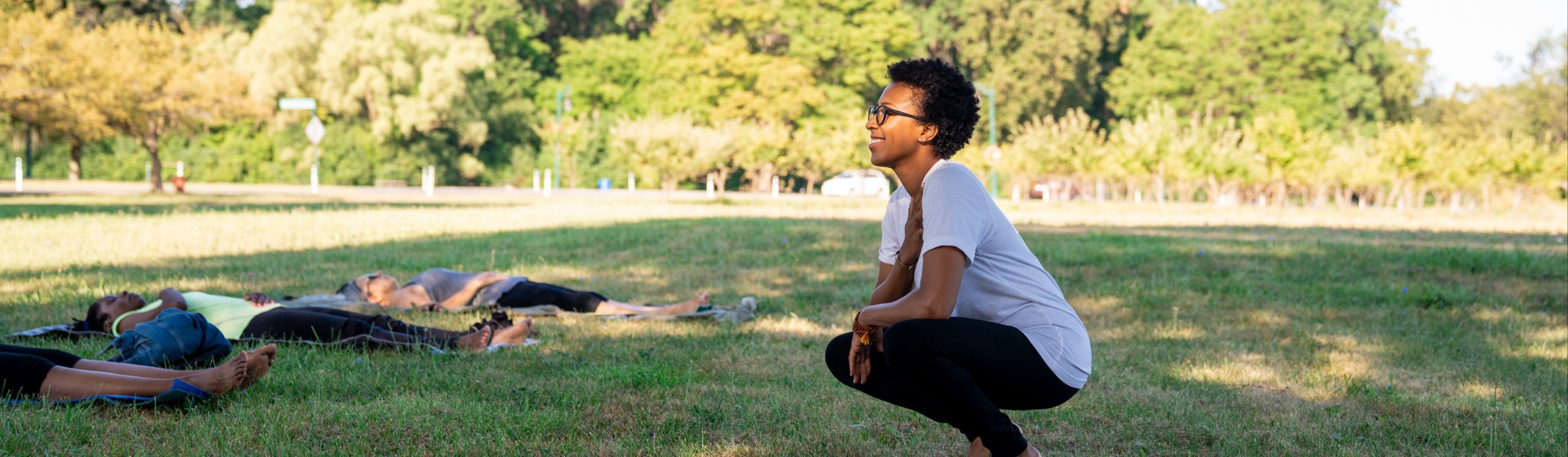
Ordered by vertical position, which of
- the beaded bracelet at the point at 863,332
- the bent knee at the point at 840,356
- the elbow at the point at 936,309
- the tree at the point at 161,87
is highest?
the tree at the point at 161,87

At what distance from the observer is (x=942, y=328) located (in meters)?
2.87

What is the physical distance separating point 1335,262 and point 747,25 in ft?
127

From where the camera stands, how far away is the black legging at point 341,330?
17.5 ft

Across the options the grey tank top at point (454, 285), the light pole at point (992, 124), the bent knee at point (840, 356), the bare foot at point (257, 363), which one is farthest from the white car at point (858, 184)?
the bent knee at point (840, 356)

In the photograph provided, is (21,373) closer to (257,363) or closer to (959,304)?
(257,363)

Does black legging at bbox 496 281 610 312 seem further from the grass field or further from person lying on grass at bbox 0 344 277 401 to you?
person lying on grass at bbox 0 344 277 401

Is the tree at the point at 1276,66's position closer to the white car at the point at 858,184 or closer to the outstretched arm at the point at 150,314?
the white car at the point at 858,184

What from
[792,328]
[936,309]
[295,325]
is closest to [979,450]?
[936,309]

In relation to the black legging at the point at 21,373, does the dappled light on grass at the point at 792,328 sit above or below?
below

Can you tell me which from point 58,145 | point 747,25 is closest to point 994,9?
point 747,25

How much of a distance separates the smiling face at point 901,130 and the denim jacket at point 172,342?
3.35 metres

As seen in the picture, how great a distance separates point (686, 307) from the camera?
6871 millimetres

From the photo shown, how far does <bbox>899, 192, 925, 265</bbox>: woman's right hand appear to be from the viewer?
114 inches

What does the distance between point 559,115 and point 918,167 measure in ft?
144
